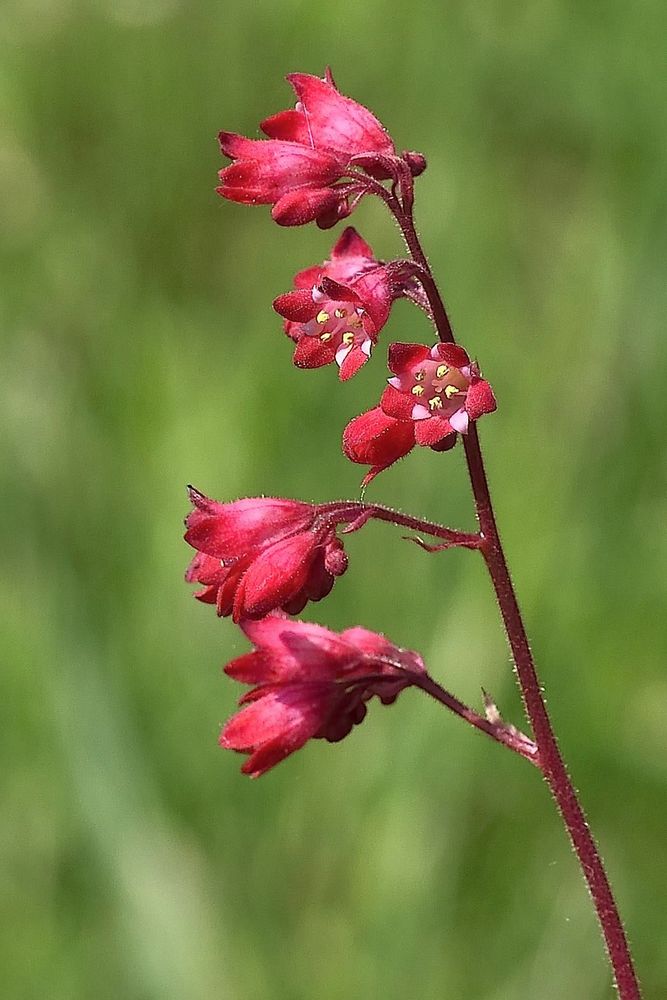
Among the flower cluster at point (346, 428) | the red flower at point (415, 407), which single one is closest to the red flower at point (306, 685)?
the flower cluster at point (346, 428)

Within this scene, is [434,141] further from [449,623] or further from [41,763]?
[41,763]

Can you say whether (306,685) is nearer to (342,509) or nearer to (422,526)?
(342,509)

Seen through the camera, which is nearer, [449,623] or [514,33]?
[449,623]

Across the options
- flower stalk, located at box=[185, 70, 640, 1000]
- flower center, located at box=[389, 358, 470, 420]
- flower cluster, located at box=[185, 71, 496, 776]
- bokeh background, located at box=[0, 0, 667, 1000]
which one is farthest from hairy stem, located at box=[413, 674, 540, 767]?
bokeh background, located at box=[0, 0, 667, 1000]

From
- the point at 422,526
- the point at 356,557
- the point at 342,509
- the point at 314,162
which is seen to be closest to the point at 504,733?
the point at 422,526

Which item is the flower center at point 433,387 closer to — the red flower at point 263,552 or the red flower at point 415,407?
the red flower at point 415,407

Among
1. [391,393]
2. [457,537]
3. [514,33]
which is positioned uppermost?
[514,33]

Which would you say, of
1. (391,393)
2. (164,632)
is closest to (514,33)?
(164,632)
